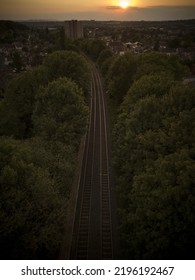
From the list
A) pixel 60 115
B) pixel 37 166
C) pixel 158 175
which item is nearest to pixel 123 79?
pixel 60 115

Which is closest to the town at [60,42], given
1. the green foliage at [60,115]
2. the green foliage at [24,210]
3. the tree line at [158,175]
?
the green foliage at [60,115]

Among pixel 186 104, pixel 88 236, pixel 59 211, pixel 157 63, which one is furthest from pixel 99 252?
pixel 157 63

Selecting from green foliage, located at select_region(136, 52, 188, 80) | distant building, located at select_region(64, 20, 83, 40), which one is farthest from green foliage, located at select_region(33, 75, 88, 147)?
distant building, located at select_region(64, 20, 83, 40)

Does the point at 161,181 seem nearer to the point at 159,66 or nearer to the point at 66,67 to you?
the point at 159,66

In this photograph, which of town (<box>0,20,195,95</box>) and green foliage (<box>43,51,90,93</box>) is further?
town (<box>0,20,195,95</box>)

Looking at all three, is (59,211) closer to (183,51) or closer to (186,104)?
(186,104)

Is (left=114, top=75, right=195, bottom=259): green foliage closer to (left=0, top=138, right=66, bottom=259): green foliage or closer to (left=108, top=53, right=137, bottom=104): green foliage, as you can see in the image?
(left=0, top=138, right=66, bottom=259): green foliage

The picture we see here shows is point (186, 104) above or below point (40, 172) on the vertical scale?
above
